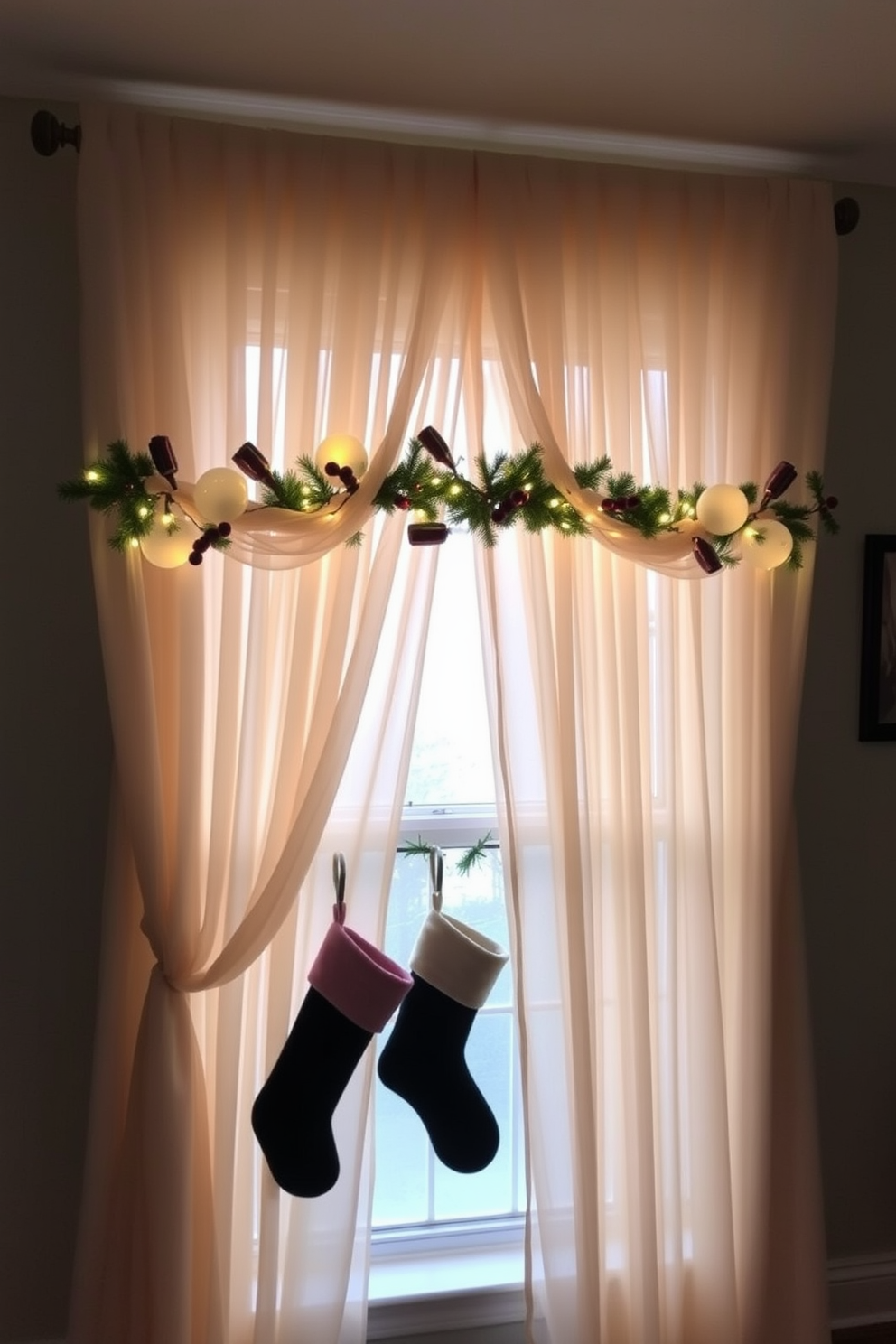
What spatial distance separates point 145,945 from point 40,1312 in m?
0.69

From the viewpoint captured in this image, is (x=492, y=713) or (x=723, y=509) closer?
(x=723, y=509)

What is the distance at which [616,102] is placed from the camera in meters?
1.91

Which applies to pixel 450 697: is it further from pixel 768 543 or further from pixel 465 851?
→ pixel 768 543

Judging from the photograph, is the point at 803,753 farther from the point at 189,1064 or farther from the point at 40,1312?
the point at 40,1312

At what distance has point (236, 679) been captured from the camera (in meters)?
1.81

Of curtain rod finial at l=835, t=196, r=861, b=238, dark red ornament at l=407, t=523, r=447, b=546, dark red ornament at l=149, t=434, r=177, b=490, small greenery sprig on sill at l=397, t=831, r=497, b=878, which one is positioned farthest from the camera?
curtain rod finial at l=835, t=196, r=861, b=238

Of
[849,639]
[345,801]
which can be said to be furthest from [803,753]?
[345,801]

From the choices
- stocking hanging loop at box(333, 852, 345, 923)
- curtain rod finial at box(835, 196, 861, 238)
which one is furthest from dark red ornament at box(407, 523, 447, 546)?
curtain rod finial at box(835, 196, 861, 238)

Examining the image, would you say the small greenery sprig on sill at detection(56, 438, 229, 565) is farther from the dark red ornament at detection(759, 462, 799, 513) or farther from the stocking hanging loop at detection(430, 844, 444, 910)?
the dark red ornament at detection(759, 462, 799, 513)

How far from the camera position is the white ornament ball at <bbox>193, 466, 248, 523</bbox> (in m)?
1.62

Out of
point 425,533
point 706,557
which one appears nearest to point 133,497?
point 425,533

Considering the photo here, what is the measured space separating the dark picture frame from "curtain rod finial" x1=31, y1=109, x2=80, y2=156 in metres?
1.72

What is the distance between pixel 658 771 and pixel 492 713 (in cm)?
35

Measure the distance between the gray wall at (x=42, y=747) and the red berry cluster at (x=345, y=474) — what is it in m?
0.52
